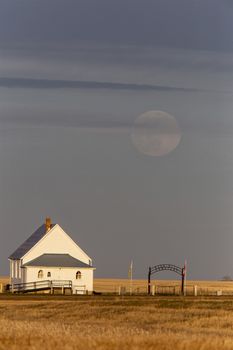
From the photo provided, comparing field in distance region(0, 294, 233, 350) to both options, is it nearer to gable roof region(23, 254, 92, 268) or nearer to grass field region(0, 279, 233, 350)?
grass field region(0, 279, 233, 350)

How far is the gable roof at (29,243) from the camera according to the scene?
107562 mm

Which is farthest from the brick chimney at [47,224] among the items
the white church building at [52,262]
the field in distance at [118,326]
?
the field in distance at [118,326]

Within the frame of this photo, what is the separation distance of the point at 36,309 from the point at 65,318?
7547mm

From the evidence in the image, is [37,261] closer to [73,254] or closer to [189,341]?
[73,254]

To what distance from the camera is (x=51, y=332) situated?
30172 mm

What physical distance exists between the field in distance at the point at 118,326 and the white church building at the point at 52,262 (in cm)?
4191

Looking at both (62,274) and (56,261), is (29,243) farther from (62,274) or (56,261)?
(62,274)

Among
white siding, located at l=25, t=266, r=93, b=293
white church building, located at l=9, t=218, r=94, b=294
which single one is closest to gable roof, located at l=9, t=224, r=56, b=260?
white church building, located at l=9, t=218, r=94, b=294

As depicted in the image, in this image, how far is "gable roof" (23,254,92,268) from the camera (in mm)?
104750

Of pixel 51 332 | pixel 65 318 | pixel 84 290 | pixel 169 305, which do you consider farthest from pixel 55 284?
pixel 51 332

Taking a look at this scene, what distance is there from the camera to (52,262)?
346ft

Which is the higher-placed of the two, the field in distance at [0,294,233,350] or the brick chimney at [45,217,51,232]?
the brick chimney at [45,217,51,232]

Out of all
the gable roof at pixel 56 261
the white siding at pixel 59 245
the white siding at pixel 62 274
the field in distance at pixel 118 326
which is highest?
the white siding at pixel 59 245

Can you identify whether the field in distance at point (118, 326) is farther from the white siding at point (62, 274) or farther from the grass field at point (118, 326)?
the white siding at point (62, 274)
